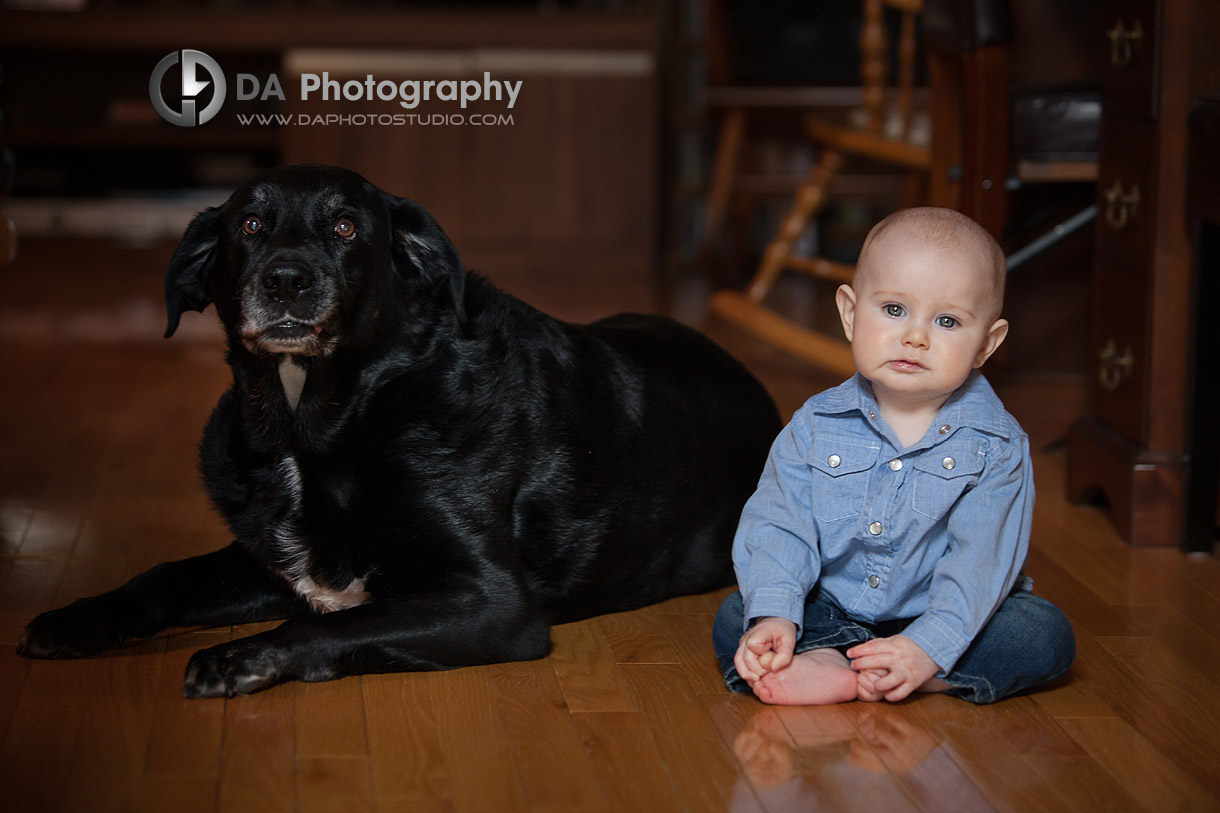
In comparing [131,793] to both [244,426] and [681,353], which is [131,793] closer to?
[244,426]

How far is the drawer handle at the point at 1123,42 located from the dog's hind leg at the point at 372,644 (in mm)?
1452

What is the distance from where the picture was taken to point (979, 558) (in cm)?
154

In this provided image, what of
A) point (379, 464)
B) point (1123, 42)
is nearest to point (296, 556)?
point (379, 464)

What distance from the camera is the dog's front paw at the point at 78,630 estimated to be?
1672mm

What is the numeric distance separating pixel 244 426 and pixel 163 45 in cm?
439

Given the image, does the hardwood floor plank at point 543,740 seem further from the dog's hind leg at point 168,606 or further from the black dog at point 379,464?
the dog's hind leg at point 168,606

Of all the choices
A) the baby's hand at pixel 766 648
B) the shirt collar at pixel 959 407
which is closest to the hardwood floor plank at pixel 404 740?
the baby's hand at pixel 766 648

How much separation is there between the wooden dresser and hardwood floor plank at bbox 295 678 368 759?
139 centimetres

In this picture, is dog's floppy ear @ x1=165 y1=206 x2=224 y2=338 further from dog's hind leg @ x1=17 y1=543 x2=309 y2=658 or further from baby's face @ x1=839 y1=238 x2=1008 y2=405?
baby's face @ x1=839 y1=238 x2=1008 y2=405

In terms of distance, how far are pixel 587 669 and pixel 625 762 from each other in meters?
0.27

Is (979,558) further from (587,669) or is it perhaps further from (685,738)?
(587,669)

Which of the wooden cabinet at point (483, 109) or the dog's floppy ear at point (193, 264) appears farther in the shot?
the wooden cabinet at point (483, 109)

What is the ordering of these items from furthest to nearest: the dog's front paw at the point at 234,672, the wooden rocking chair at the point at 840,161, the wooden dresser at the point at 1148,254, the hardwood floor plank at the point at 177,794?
the wooden rocking chair at the point at 840,161 → the wooden dresser at the point at 1148,254 → the dog's front paw at the point at 234,672 → the hardwood floor plank at the point at 177,794

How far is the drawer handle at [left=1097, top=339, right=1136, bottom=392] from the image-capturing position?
92.1 inches
